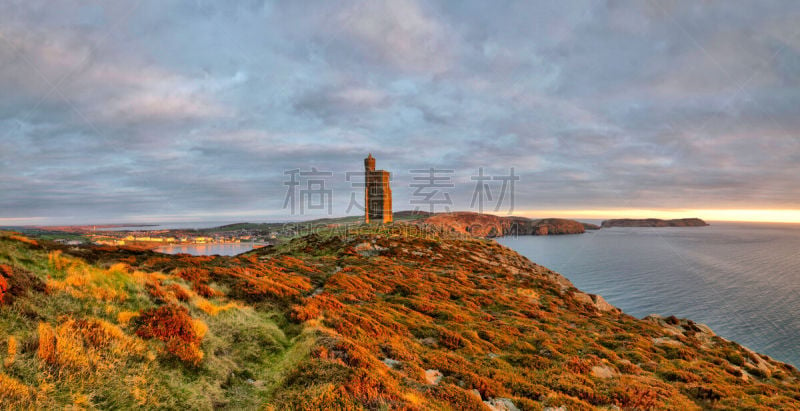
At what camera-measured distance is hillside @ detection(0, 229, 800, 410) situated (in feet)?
18.9

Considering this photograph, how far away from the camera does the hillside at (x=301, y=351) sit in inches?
226

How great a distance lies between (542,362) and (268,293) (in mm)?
11888

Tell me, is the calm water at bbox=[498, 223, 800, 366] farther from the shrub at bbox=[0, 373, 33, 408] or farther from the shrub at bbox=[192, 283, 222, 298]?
the shrub at bbox=[0, 373, 33, 408]

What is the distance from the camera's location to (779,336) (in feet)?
112

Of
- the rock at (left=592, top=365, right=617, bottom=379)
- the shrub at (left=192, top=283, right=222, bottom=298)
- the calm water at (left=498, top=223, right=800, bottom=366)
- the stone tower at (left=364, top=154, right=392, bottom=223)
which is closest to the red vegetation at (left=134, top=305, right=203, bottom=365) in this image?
the shrub at (left=192, top=283, right=222, bottom=298)

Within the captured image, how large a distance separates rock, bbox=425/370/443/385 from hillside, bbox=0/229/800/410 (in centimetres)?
6

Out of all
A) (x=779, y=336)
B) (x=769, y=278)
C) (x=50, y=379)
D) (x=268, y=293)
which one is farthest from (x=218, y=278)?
(x=769, y=278)

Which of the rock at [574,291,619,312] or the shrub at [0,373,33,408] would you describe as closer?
the shrub at [0,373,33,408]

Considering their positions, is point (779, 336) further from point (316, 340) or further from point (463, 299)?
point (316, 340)

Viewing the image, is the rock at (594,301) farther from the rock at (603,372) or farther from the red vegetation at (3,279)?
the red vegetation at (3,279)

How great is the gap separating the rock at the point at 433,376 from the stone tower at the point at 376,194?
43.0 meters

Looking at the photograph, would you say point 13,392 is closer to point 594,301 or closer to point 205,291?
point 205,291

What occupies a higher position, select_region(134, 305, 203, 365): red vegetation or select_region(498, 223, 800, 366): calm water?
select_region(134, 305, 203, 365): red vegetation

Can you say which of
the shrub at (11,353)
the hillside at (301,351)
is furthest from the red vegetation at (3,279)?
the shrub at (11,353)
